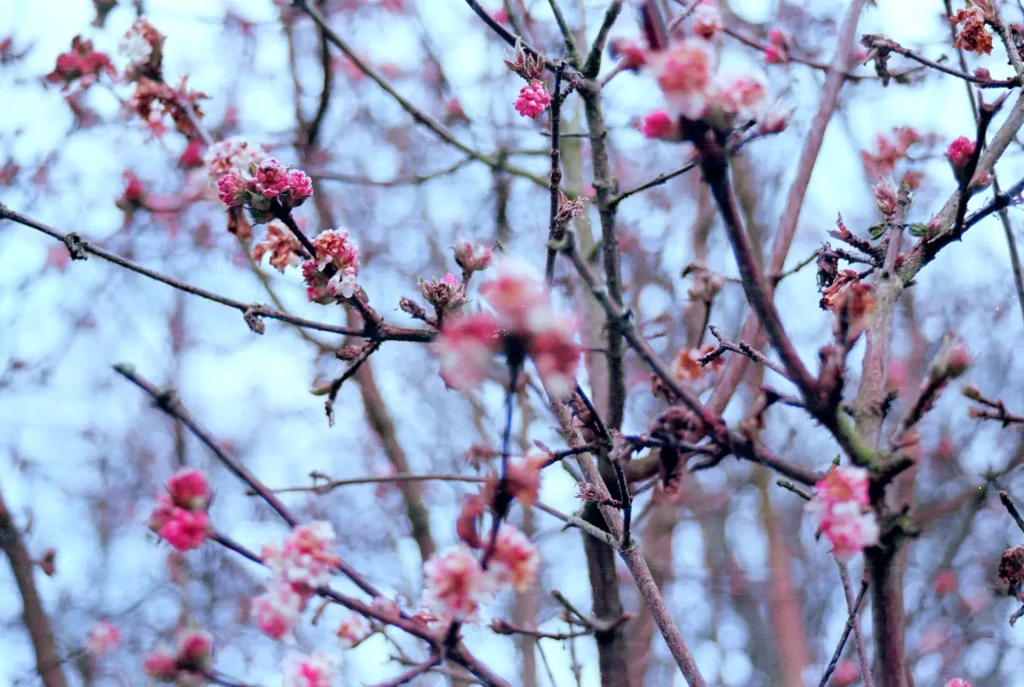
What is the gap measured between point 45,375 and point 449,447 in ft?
7.77

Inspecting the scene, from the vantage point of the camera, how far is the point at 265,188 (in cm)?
158

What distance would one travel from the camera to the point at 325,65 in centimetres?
352

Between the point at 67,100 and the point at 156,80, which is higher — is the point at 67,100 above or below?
above

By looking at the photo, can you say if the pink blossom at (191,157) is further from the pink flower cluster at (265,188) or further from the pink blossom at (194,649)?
the pink blossom at (194,649)

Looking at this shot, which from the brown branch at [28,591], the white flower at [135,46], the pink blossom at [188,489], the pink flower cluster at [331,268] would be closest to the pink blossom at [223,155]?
the pink flower cluster at [331,268]

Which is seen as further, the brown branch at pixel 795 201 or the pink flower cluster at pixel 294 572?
the brown branch at pixel 795 201

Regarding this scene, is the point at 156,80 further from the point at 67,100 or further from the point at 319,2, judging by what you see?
the point at 67,100

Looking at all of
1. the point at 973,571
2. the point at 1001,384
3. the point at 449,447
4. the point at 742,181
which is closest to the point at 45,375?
the point at 449,447

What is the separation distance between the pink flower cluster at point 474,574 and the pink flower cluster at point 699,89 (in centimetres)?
51

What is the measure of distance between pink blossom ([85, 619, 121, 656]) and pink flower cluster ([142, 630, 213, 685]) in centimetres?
439

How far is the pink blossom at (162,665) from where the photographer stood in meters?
0.94

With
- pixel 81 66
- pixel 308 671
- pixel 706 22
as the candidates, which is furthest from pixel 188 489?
pixel 81 66

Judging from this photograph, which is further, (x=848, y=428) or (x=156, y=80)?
(x=156, y=80)

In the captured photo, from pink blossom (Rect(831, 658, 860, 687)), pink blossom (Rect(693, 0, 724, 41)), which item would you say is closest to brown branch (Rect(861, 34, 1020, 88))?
pink blossom (Rect(693, 0, 724, 41))
